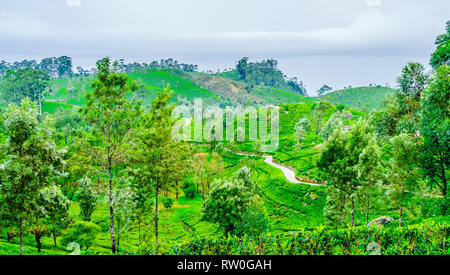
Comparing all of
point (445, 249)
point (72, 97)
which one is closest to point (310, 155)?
point (445, 249)

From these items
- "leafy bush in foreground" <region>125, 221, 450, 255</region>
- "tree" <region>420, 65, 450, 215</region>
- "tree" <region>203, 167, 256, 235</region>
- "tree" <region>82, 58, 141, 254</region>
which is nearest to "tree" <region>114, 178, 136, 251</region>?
"tree" <region>82, 58, 141, 254</region>

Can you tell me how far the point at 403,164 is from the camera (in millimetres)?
21469

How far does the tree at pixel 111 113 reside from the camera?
18547 millimetres

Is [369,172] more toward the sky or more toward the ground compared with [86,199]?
more toward the sky

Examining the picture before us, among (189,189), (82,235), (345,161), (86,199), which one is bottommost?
(189,189)

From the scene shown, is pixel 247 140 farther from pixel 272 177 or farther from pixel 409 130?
pixel 409 130

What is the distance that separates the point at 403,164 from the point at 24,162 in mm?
26447

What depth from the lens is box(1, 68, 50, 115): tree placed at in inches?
4860

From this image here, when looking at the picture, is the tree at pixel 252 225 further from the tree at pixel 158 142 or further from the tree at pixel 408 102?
the tree at pixel 408 102

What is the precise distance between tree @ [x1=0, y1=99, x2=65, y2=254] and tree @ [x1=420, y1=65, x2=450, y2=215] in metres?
23.0

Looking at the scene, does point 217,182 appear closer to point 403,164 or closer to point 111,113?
point 111,113

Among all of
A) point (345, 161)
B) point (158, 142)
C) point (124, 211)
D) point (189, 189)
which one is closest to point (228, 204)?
point (124, 211)

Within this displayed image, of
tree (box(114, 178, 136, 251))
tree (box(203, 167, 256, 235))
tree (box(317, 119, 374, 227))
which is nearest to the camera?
tree (box(317, 119, 374, 227))

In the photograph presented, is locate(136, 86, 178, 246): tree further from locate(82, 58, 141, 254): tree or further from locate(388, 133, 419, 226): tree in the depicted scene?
locate(388, 133, 419, 226): tree
